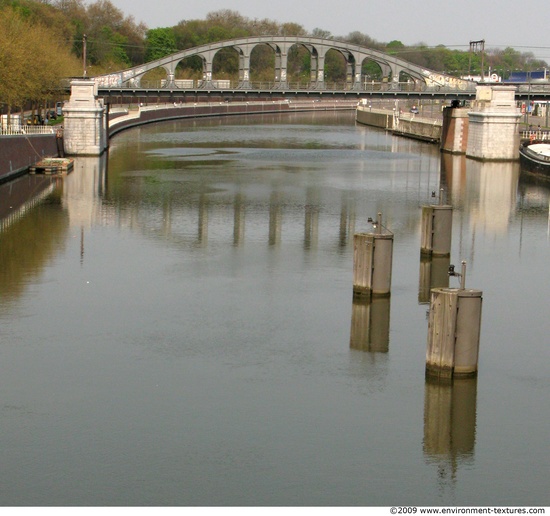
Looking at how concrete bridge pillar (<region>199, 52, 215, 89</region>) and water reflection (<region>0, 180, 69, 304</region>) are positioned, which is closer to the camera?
water reflection (<region>0, 180, 69, 304</region>)

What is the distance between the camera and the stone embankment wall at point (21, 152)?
52781mm

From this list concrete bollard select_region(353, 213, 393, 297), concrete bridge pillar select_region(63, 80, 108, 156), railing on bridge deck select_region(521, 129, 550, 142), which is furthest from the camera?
railing on bridge deck select_region(521, 129, 550, 142)

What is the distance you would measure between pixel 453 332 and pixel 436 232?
530 inches

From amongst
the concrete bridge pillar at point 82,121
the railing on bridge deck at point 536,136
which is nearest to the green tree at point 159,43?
the railing on bridge deck at point 536,136

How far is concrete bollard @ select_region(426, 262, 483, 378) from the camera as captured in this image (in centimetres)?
2055

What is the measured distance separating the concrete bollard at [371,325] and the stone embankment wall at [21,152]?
29076 mm

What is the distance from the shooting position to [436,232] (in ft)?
112

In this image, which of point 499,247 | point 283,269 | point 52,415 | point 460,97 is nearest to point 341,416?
point 52,415

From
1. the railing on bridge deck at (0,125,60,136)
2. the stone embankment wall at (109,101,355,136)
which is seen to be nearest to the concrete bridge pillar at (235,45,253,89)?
the stone embankment wall at (109,101,355,136)

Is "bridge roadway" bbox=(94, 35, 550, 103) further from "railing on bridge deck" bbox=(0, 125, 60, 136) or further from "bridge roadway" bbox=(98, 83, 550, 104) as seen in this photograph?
"railing on bridge deck" bbox=(0, 125, 60, 136)

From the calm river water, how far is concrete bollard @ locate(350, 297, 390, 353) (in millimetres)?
71

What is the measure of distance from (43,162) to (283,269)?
3015 centimetres

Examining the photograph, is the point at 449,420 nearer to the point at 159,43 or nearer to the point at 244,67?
the point at 244,67

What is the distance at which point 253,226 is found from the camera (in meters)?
40.4
